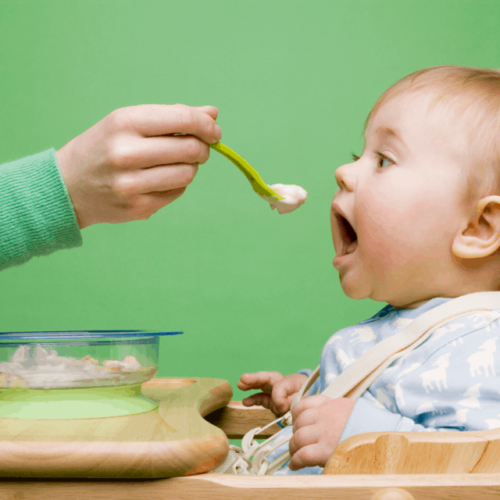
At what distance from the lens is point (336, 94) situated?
1.56 m

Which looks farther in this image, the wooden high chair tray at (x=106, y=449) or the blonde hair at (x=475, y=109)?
the blonde hair at (x=475, y=109)

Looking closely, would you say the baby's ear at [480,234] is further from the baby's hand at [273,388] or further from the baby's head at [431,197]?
the baby's hand at [273,388]

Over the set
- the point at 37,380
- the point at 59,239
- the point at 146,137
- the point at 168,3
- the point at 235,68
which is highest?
the point at 168,3

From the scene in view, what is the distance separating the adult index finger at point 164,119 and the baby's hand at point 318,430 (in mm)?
320

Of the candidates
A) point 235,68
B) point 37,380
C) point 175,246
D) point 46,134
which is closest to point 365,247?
point 37,380

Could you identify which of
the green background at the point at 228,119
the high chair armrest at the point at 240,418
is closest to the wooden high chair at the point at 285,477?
the high chair armrest at the point at 240,418

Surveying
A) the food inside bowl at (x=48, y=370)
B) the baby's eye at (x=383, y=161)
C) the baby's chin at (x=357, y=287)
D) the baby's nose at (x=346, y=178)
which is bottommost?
the food inside bowl at (x=48, y=370)

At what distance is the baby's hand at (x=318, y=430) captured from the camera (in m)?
0.54

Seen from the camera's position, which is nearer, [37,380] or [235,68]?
[37,380]

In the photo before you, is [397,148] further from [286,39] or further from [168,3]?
[168,3]

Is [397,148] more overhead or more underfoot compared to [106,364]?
more overhead

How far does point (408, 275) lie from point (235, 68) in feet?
3.47

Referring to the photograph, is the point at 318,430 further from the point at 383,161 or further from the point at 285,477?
the point at 383,161

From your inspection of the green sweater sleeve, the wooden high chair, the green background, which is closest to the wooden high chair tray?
the wooden high chair
